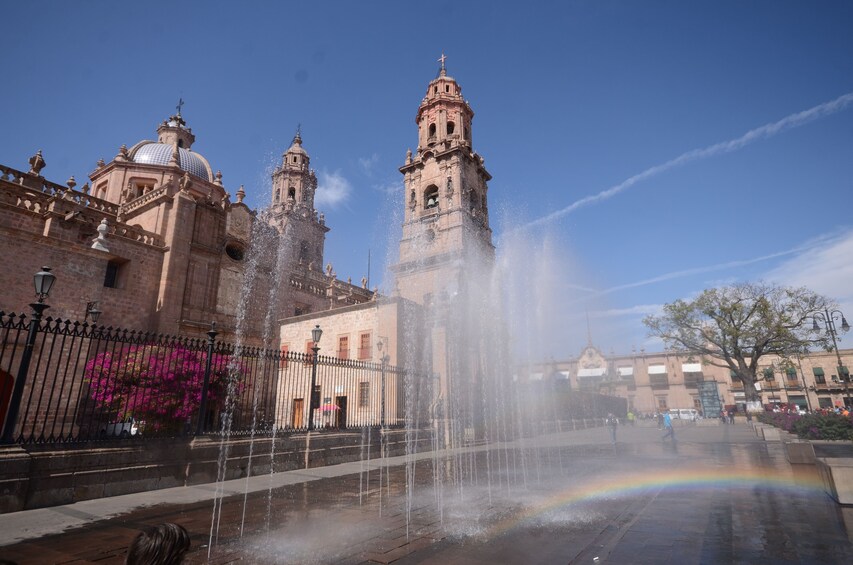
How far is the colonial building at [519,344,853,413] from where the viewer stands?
49.3m

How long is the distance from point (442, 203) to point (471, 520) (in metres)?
28.1

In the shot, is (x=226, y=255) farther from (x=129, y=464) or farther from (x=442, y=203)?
(x=129, y=464)

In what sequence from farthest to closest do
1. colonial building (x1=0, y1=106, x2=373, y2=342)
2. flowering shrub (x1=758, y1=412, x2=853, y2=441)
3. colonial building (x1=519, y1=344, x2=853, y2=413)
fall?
colonial building (x1=519, y1=344, x2=853, y2=413)
colonial building (x1=0, y1=106, x2=373, y2=342)
flowering shrub (x1=758, y1=412, x2=853, y2=441)

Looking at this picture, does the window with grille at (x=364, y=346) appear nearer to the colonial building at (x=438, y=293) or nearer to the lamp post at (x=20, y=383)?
the colonial building at (x=438, y=293)

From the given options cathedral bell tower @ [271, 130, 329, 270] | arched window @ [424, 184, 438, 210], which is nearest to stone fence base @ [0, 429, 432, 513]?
arched window @ [424, 184, 438, 210]

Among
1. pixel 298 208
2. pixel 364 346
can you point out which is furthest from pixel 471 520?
pixel 298 208

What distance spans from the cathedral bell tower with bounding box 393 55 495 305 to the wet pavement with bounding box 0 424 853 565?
2029 centimetres

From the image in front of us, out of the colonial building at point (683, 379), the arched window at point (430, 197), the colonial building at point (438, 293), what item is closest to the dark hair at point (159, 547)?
the colonial building at point (438, 293)

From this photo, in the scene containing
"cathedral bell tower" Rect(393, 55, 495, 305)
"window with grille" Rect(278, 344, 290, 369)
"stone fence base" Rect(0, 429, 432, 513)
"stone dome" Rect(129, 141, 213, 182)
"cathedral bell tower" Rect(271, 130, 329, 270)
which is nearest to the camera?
"stone fence base" Rect(0, 429, 432, 513)

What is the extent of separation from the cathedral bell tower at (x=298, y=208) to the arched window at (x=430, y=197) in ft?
50.3

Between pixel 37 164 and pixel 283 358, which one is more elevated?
pixel 37 164

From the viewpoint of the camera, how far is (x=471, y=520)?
5996 millimetres

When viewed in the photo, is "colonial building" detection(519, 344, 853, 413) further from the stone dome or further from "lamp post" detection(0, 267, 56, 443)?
"lamp post" detection(0, 267, 56, 443)

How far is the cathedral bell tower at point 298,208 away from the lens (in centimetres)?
4372
